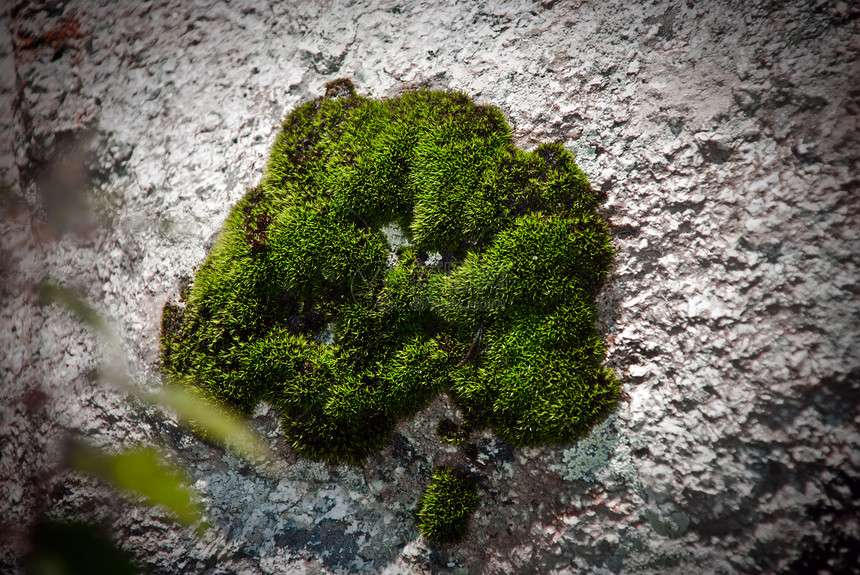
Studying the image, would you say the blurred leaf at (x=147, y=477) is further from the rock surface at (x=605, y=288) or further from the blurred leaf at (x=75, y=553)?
the blurred leaf at (x=75, y=553)

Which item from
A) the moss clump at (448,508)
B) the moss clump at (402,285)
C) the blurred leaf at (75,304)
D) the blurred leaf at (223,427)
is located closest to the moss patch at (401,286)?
the moss clump at (402,285)

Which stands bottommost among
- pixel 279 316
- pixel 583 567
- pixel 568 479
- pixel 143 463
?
pixel 583 567

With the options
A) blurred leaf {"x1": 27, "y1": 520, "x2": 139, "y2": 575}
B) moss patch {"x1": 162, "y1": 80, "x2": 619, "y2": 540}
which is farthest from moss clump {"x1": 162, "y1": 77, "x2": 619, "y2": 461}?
blurred leaf {"x1": 27, "y1": 520, "x2": 139, "y2": 575}

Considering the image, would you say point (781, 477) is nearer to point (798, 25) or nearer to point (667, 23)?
point (798, 25)

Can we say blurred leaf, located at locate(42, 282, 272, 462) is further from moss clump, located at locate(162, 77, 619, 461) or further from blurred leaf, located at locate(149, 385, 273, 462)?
moss clump, located at locate(162, 77, 619, 461)

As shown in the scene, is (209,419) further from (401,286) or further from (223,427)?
(401,286)

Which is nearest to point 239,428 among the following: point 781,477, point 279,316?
point 279,316
